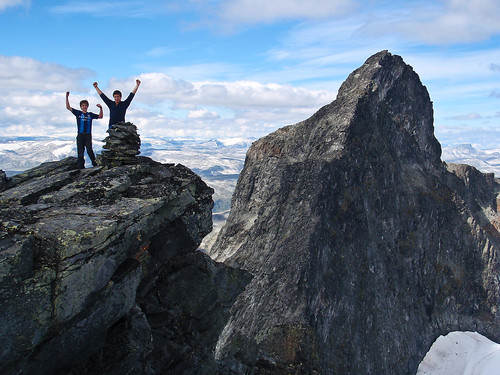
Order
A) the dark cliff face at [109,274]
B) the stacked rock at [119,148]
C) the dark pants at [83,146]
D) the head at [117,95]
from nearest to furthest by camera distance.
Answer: the dark cliff face at [109,274] → the stacked rock at [119,148] → the dark pants at [83,146] → the head at [117,95]

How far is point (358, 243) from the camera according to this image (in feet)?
251

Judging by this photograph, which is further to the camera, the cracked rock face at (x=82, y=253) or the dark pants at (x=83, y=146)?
the dark pants at (x=83, y=146)

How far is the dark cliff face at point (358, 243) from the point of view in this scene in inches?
2566

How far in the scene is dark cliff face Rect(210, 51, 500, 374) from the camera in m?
65.2

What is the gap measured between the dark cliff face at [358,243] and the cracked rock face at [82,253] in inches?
1125

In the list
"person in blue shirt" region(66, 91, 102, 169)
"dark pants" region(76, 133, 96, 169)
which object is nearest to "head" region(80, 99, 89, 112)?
"person in blue shirt" region(66, 91, 102, 169)

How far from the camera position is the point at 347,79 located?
106125 mm

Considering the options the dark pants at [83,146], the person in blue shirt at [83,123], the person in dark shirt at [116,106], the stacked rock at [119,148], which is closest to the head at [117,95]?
the person in dark shirt at [116,106]

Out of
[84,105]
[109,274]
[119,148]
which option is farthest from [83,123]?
[109,274]

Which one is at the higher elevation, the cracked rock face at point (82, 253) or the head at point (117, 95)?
the head at point (117, 95)

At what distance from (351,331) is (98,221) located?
6309 centimetres

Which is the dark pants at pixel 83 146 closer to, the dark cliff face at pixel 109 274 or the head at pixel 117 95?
the dark cliff face at pixel 109 274

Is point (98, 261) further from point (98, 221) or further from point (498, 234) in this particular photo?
point (498, 234)

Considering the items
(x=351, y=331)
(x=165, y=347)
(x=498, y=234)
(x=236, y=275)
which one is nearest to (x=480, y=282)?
(x=498, y=234)
